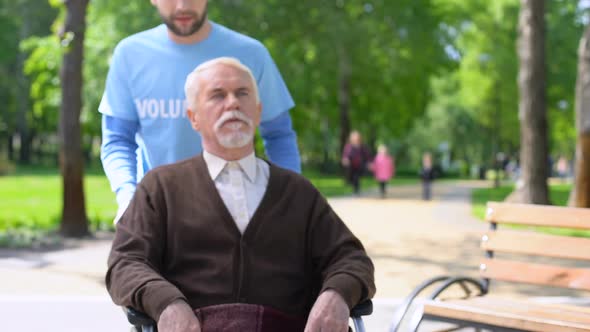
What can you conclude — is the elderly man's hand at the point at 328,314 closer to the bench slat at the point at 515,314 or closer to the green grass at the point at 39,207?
the bench slat at the point at 515,314

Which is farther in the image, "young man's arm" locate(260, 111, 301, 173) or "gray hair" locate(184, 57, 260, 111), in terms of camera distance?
"young man's arm" locate(260, 111, 301, 173)

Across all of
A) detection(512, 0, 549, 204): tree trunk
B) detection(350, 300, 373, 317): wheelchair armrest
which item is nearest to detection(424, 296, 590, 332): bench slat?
detection(350, 300, 373, 317): wheelchair armrest

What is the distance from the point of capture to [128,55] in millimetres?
3270

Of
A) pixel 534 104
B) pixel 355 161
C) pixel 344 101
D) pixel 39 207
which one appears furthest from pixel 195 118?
pixel 344 101

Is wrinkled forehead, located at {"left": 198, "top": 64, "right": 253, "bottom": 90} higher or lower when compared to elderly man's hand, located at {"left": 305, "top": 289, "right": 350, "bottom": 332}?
higher

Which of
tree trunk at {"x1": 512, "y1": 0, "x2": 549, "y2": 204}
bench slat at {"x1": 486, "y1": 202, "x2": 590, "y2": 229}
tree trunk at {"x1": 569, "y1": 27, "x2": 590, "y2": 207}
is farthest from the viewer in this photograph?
tree trunk at {"x1": 512, "y1": 0, "x2": 549, "y2": 204}

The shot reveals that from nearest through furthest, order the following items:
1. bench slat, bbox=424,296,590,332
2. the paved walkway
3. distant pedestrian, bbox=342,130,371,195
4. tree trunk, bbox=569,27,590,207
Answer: bench slat, bbox=424,296,590,332
the paved walkway
tree trunk, bbox=569,27,590,207
distant pedestrian, bbox=342,130,371,195

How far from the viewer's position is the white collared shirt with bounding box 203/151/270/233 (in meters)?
2.72

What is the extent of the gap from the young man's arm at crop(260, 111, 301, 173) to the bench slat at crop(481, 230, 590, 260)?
206cm

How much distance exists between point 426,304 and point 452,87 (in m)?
56.9

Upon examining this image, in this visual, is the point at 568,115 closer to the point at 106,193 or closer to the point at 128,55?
the point at 106,193

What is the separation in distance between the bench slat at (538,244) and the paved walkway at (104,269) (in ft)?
4.22

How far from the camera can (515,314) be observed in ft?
13.6

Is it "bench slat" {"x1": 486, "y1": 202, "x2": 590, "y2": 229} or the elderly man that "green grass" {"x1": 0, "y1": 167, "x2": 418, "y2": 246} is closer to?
"bench slat" {"x1": 486, "y1": 202, "x2": 590, "y2": 229}
